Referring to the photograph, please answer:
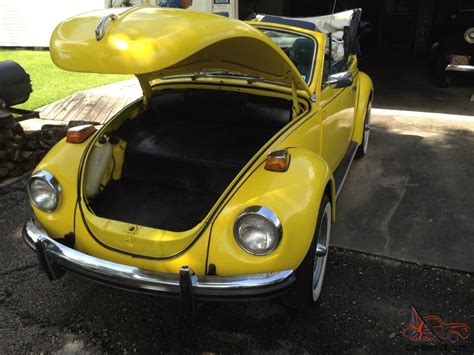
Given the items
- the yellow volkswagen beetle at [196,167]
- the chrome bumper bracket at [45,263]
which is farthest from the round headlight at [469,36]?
the chrome bumper bracket at [45,263]

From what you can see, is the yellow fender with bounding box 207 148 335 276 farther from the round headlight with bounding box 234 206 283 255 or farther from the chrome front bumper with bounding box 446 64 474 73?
the chrome front bumper with bounding box 446 64 474 73

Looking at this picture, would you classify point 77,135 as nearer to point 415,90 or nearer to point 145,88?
point 145,88

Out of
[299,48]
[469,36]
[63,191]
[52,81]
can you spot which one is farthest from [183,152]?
[469,36]

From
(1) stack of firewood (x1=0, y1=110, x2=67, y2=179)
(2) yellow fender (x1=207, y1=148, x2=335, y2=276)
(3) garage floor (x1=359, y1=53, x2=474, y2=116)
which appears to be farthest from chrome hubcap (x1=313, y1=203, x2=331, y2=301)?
(3) garage floor (x1=359, y1=53, x2=474, y2=116)

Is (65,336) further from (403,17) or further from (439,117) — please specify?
(403,17)

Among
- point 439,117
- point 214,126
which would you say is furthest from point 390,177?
point 439,117

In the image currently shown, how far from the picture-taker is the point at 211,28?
197cm

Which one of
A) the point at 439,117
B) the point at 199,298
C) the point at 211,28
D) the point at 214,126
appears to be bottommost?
the point at 439,117

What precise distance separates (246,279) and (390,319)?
107 centimetres

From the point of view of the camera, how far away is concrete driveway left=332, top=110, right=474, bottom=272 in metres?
3.27

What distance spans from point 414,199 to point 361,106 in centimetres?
129

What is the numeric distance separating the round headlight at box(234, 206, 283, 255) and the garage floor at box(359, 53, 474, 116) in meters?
6.09

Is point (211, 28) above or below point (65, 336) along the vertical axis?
above

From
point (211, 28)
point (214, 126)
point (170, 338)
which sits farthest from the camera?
point (214, 126)
